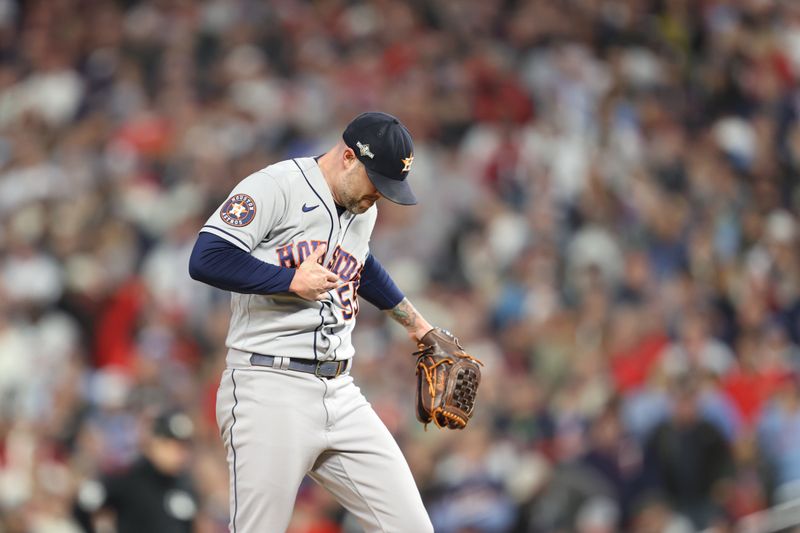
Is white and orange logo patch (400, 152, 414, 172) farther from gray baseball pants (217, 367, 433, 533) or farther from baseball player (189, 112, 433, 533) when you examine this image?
gray baseball pants (217, 367, 433, 533)

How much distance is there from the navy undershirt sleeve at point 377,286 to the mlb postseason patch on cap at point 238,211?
2.00 ft

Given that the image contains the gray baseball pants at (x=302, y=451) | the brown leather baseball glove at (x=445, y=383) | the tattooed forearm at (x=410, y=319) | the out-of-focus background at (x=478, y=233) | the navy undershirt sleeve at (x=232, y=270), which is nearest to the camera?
the navy undershirt sleeve at (x=232, y=270)

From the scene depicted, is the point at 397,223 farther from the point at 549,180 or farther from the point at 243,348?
the point at 243,348

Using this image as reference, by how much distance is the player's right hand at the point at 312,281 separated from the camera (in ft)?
11.9

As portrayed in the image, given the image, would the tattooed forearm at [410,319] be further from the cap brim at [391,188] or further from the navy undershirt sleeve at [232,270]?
the navy undershirt sleeve at [232,270]

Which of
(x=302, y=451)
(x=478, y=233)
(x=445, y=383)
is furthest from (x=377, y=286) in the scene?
(x=478, y=233)

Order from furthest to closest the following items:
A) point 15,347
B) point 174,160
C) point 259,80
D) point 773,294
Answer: point 259,80 → point 174,160 → point 15,347 → point 773,294

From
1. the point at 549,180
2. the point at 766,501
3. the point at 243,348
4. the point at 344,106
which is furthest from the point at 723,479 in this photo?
the point at 344,106

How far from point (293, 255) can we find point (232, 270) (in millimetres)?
270

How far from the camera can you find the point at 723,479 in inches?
273

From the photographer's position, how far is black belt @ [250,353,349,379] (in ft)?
12.6

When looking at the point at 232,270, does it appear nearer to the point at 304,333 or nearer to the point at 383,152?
the point at 304,333

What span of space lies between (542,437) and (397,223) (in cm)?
230

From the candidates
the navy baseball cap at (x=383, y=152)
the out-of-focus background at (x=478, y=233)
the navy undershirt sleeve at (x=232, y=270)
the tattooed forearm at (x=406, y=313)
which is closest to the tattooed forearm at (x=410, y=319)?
the tattooed forearm at (x=406, y=313)
